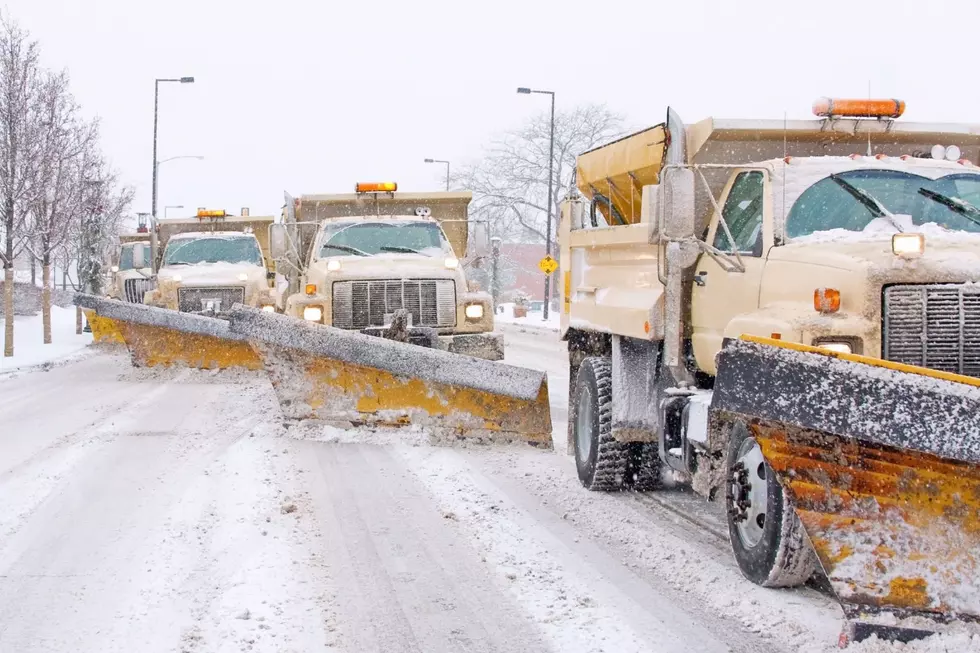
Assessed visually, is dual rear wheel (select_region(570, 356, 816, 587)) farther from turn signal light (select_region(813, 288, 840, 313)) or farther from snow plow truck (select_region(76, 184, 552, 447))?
snow plow truck (select_region(76, 184, 552, 447))

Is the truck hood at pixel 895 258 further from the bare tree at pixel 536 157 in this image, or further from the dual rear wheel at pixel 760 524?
the bare tree at pixel 536 157

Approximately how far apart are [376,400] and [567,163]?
51675mm

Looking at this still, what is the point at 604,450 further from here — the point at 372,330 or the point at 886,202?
the point at 372,330

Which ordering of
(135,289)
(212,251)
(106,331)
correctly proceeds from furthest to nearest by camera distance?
(135,289), (106,331), (212,251)

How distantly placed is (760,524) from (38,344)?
72.6ft

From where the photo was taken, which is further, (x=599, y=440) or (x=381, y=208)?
(x=381, y=208)

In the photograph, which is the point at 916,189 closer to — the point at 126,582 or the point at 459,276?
the point at 126,582

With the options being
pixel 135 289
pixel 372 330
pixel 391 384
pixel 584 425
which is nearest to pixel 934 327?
pixel 584 425

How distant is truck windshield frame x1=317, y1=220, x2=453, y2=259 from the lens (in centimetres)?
1377

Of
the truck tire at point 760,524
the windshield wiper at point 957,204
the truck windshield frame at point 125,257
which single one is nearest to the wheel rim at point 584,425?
the truck tire at point 760,524

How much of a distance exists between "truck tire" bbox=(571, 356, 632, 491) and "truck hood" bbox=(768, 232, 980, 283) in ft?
7.39

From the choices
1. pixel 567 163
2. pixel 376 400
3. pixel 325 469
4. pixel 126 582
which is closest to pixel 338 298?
pixel 376 400

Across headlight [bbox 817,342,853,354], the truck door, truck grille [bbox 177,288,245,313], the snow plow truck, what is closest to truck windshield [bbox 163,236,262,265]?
the snow plow truck

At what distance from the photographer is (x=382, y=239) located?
1396 centimetres
